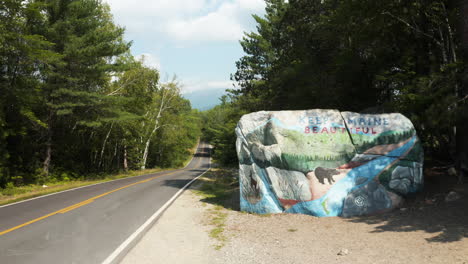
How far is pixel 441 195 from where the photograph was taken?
813cm

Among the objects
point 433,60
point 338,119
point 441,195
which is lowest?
point 441,195

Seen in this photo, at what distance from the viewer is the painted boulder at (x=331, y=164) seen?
8625 mm

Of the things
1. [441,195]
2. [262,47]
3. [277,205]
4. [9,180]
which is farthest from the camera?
[262,47]

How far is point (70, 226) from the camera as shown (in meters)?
7.78

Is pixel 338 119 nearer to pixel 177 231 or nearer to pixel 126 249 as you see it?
pixel 177 231

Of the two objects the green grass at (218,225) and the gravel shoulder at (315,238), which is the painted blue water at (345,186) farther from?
the green grass at (218,225)

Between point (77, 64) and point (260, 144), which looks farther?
point (77, 64)

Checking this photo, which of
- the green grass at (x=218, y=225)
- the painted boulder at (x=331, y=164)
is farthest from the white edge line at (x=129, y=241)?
the painted boulder at (x=331, y=164)

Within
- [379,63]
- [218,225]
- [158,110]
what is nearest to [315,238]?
[218,225]

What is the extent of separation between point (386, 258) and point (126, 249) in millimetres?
5163

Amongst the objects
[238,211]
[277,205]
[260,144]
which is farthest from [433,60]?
[238,211]

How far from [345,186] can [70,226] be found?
7.88 meters

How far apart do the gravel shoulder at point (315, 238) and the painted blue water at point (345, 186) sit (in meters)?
0.37

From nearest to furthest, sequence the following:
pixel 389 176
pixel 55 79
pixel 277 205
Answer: pixel 389 176 → pixel 277 205 → pixel 55 79
